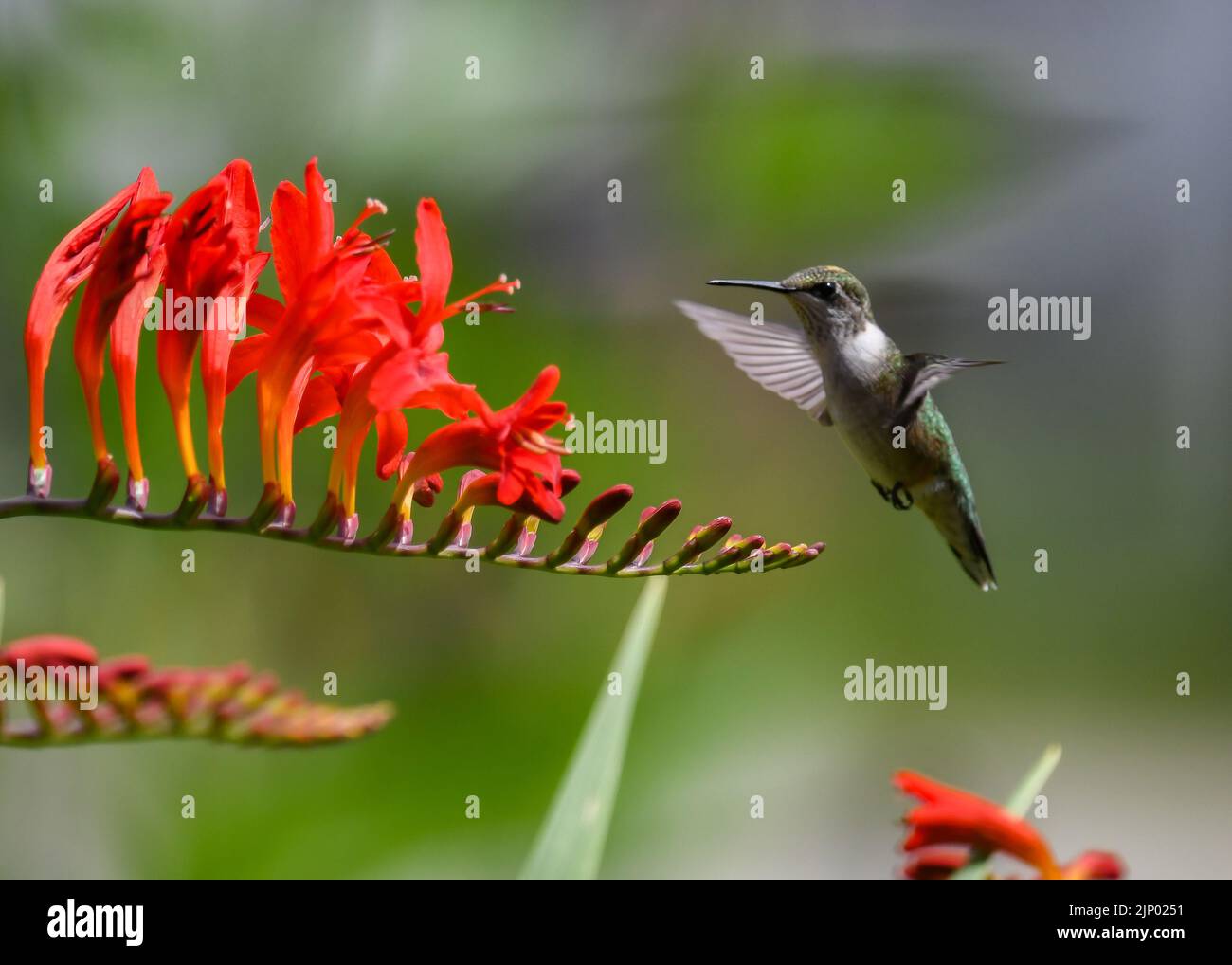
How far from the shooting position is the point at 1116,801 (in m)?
4.28

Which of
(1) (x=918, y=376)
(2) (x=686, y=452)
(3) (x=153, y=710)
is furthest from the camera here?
(2) (x=686, y=452)

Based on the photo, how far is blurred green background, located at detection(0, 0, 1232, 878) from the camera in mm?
2504

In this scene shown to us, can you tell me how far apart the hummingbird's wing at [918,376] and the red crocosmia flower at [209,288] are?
3.56 feet

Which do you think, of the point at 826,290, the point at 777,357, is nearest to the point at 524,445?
the point at 826,290

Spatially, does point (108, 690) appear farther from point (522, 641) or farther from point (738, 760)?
point (738, 760)

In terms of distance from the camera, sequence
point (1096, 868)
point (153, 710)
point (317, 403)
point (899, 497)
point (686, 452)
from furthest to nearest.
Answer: point (686, 452), point (899, 497), point (317, 403), point (1096, 868), point (153, 710)

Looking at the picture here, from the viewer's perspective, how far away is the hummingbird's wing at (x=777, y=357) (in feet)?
6.55

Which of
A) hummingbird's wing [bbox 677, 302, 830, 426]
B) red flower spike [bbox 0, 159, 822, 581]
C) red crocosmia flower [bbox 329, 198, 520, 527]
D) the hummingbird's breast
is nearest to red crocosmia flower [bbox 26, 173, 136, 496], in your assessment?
red flower spike [bbox 0, 159, 822, 581]

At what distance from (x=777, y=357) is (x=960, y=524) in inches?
16.4

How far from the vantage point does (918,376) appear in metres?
1.88

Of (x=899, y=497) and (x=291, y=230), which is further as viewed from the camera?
(x=899, y=497)

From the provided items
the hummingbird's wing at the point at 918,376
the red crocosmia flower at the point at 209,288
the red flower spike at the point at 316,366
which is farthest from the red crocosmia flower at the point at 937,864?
the hummingbird's wing at the point at 918,376

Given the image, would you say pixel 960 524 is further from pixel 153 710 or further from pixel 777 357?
pixel 153 710

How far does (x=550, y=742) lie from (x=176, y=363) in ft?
5.65
